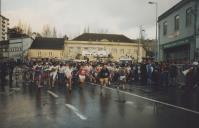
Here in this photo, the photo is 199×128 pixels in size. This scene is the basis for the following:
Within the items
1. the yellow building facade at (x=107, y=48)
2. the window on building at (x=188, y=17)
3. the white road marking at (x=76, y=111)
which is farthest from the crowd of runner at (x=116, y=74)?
the yellow building facade at (x=107, y=48)

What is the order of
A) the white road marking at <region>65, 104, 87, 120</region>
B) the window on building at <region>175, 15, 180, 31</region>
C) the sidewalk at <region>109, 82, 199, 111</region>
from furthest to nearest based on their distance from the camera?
the window on building at <region>175, 15, 180, 31</region> < the sidewalk at <region>109, 82, 199, 111</region> < the white road marking at <region>65, 104, 87, 120</region>

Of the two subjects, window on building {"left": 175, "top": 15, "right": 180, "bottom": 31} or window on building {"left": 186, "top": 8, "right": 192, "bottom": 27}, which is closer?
window on building {"left": 186, "top": 8, "right": 192, "bottom": 27}

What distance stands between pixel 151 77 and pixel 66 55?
284ft

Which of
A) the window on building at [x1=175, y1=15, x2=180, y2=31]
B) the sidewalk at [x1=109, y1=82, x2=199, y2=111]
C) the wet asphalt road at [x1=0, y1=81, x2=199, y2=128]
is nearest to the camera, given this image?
the wet asphalt road at [x1=0, y1=81, x2=199, y2=128]

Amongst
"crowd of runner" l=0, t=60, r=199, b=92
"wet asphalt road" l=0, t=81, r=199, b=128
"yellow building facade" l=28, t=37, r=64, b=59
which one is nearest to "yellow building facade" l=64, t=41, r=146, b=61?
"yellow building facade" l=28, t=37, r=64, b=59

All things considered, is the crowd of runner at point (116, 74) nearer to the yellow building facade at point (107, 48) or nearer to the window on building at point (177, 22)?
the window on building at point (177, 22)

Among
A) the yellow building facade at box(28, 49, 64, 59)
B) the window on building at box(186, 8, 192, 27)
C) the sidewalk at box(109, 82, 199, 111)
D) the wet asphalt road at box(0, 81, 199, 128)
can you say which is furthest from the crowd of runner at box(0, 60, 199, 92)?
the yellow building facade at box(28, 49, 64, 59)

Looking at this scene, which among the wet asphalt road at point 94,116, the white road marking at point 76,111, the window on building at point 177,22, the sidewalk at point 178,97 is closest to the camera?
the wet asphalt road at point 94,116

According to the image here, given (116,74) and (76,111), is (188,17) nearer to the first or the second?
(116,74)

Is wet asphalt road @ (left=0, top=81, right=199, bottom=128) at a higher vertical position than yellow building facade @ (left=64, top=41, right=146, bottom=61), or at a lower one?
lower

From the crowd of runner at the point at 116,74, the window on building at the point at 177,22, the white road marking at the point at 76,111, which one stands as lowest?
the white road marking at the point at 76,111

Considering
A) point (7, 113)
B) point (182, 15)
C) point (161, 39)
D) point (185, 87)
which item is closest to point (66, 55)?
point (161, 39)

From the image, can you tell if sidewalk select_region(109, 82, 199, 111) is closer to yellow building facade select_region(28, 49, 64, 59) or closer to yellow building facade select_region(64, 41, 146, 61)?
yellow building facade select_region(64, 41, 146, 61)

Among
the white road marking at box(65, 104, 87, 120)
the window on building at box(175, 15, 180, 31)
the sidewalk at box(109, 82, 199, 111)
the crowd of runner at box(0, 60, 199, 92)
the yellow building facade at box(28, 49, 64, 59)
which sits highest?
the window on building at box(175, 15, 180, 31)
